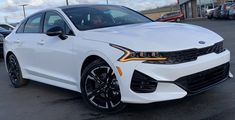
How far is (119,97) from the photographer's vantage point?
15.7 feet

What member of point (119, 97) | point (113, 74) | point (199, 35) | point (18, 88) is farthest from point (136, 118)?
point (18, 88)

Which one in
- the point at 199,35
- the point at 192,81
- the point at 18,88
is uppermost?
the point at 199,35

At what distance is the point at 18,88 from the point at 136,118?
3602 millimetres

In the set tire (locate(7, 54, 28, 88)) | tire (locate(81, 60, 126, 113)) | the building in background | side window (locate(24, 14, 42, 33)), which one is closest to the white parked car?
tire (locate(81, 60, 126, 113))

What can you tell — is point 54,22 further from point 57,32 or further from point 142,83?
point 142,83

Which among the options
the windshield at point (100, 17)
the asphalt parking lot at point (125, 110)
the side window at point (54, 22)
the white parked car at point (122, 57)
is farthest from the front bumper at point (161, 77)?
the side window at point (54, 22)

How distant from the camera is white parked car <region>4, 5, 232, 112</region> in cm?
441

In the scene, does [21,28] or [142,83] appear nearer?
[142,83]

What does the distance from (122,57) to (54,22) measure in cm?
213

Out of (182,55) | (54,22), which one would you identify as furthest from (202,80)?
(54,22)

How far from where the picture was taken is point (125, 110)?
5.10 m

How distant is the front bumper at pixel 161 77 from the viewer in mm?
4359

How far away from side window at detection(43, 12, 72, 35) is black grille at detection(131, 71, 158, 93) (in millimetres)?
1570

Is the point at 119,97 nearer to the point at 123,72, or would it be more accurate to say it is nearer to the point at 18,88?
the point at 123,72
